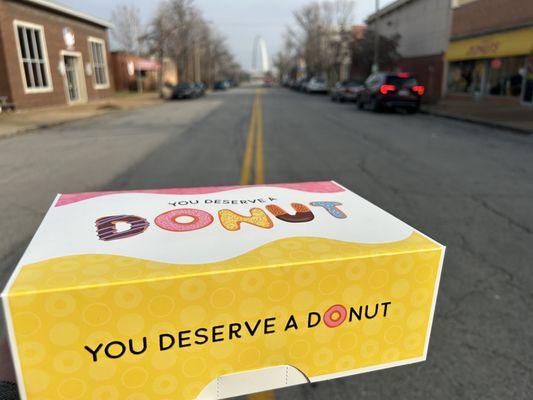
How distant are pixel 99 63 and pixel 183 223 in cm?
3749

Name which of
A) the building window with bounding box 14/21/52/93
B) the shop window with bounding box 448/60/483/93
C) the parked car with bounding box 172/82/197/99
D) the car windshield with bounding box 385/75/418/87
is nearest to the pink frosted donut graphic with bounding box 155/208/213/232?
the car windshield with bounding box 385/75/418/87

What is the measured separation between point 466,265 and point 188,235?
10.6ft

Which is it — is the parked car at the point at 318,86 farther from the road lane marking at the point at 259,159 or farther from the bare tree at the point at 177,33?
the road lane marking at the point at 259,159

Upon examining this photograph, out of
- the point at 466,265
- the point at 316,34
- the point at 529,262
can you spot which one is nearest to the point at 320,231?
the point at 466,265

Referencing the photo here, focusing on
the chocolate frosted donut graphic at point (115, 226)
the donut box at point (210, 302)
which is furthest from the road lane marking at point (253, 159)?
the donut box at point (210, 302)

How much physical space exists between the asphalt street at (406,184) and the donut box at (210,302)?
2.92ft

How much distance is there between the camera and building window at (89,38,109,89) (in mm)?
33969

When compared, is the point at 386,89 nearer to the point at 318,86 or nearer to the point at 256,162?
the point at 256,162

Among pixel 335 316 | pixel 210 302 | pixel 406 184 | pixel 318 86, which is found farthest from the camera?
pixel 318 86

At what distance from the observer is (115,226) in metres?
1.86

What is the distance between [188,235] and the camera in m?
1.77

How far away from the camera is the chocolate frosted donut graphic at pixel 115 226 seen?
1.75 metres

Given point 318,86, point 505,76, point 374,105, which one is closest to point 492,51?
point 505,76

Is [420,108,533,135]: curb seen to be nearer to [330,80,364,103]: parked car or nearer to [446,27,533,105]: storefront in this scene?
[446,27,533,105]: storefront
